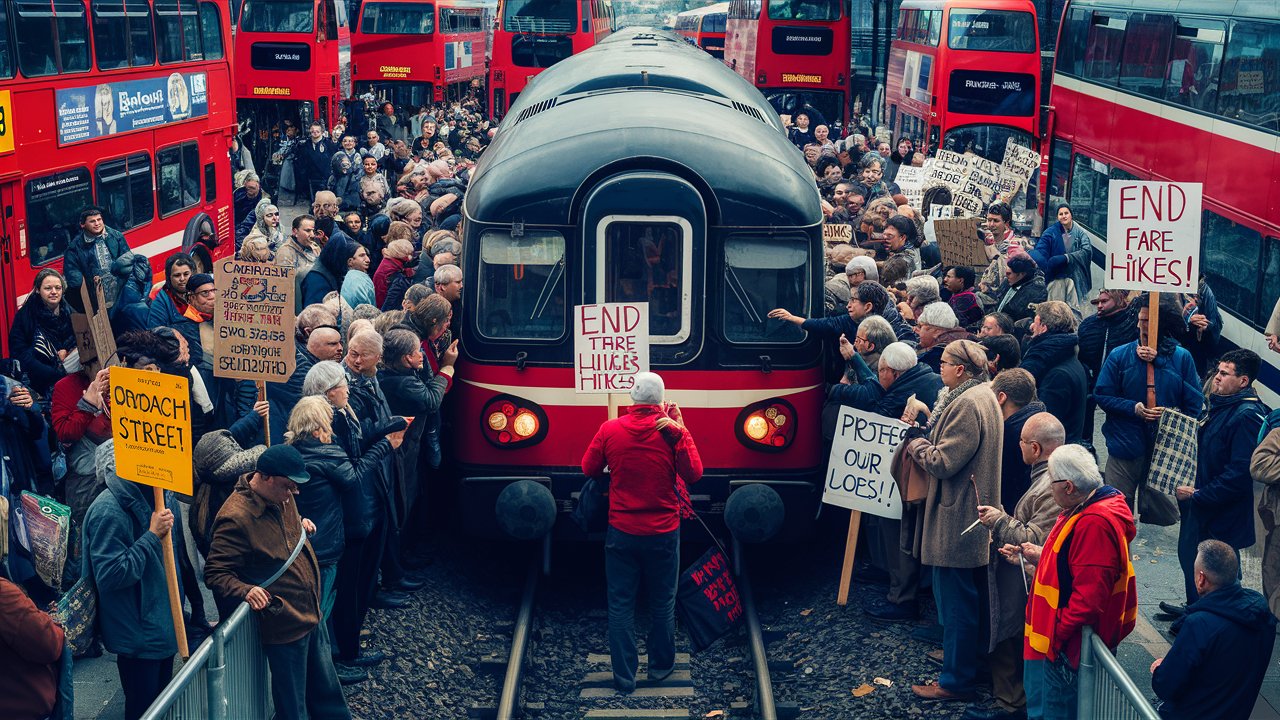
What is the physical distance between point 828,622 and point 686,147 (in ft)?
9.29

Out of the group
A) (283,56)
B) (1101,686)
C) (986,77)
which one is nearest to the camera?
(1101,686)

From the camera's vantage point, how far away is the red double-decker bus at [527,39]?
88.2 feet

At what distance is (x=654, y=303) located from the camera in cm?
805

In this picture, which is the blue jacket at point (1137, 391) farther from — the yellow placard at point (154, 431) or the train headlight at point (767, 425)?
the yellow placard at point (154, 431)

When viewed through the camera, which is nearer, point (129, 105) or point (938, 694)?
point (938, 694)

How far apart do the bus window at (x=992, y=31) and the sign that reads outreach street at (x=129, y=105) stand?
1174 cm

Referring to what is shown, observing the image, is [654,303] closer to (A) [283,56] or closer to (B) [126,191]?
(B) [126,191]

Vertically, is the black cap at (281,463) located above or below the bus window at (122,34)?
below

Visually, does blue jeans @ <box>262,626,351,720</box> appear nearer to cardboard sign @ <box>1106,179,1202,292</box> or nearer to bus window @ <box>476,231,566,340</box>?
bus window @ <box>476,231,566,340</box>

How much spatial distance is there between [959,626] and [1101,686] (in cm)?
161

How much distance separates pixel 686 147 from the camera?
8102 millimetres

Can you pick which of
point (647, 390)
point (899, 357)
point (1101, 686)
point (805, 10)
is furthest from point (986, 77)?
point (1101, 686)

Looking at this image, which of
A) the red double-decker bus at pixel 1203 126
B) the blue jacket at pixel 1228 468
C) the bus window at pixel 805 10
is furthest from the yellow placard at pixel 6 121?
the bus window at pixel 805 10

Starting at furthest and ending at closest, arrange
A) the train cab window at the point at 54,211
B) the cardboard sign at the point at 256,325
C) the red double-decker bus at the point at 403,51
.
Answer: the red double-decker bus at the point at 403,51 < the train cab window at the point at 54,211 < the cardboard sign at the point at 256,325
